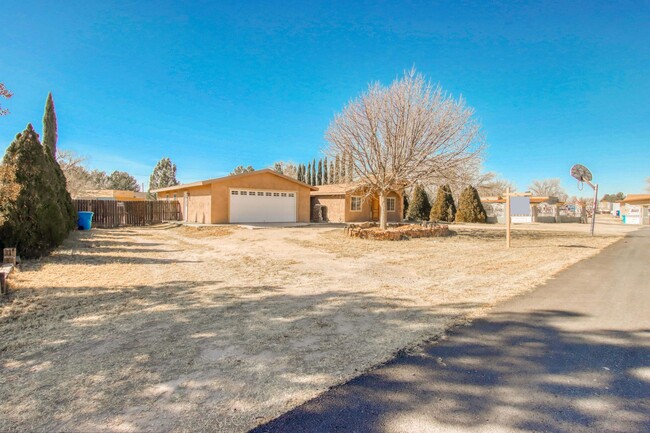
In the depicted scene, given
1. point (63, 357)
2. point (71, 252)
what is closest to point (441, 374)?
point (63, 357)

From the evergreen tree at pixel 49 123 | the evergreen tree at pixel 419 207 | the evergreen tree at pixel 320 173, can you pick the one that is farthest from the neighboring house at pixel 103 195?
the evergreen tree at pixel 419 207

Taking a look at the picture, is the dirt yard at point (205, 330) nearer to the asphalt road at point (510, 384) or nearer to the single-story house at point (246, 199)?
the asphalt road at point (510, 384)

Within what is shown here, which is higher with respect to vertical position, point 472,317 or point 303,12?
point 303,12

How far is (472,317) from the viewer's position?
160 inches

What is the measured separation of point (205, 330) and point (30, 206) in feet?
23.4

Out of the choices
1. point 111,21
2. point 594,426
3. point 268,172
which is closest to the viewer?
point 594,426

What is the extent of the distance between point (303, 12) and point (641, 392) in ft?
43.4

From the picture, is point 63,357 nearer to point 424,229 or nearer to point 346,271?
point 346,271

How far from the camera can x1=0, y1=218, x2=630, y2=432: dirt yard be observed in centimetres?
224

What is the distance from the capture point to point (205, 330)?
3.62 meters

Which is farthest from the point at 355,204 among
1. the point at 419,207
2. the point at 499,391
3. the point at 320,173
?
the point at 499,391

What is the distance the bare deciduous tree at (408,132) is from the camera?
14758mm

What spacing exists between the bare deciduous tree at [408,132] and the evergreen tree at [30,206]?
10970 mm

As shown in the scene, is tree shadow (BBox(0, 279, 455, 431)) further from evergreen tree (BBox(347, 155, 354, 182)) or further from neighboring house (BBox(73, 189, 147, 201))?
neighboring house (BBox(73, 189, 147, 201))
